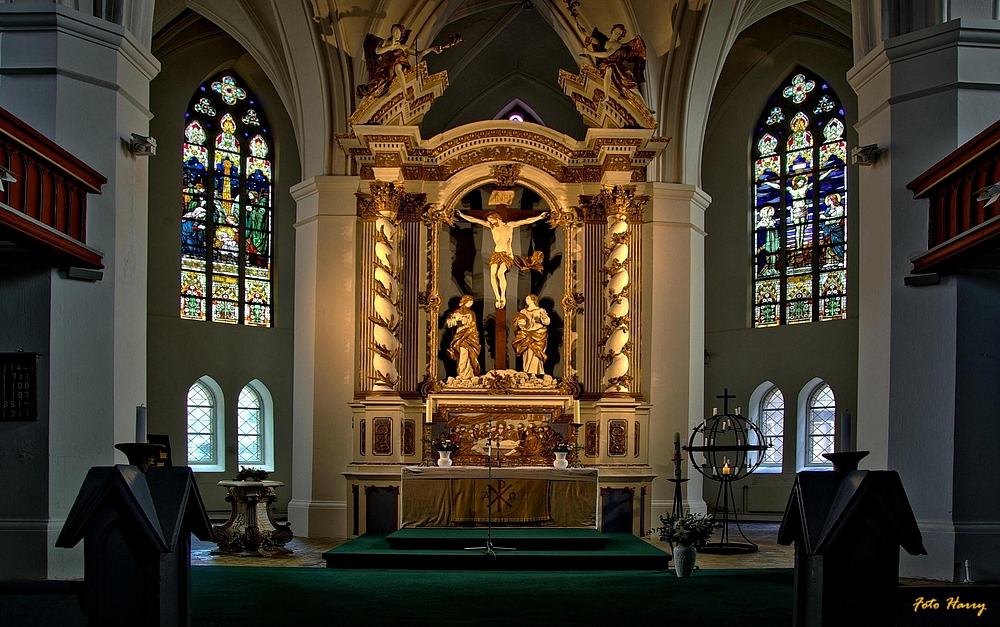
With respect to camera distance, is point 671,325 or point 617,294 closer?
point 617,294

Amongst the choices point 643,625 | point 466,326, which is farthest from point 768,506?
point 643,625

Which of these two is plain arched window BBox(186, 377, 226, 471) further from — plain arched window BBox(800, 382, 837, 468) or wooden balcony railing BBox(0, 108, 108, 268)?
plain arched window BBox(800, 382, 837, 468)

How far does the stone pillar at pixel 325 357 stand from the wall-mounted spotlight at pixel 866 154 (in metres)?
7.51

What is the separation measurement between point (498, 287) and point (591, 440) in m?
2.43

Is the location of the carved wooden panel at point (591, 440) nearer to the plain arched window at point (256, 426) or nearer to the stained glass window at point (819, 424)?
the stained glass window at point (819, 424)

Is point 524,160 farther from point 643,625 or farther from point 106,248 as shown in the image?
point 643,625

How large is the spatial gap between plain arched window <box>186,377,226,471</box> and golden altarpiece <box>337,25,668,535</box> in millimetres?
4613

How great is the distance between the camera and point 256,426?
19.5 m

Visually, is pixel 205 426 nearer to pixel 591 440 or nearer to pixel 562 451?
pixel 591 440

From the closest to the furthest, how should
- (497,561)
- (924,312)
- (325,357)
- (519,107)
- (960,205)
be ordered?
(960,205) → (924,312) → (497,561) → (325,357) → (519,107)

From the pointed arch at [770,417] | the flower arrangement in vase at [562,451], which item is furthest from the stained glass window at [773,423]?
the flower arrangement in vase at [562,451]

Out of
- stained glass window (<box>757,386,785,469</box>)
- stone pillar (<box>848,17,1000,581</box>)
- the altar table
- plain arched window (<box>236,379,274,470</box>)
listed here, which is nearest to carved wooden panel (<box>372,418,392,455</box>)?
the altar table

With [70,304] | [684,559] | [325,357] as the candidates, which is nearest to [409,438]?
[325,357]

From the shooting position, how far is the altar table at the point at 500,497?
43.8 feet
